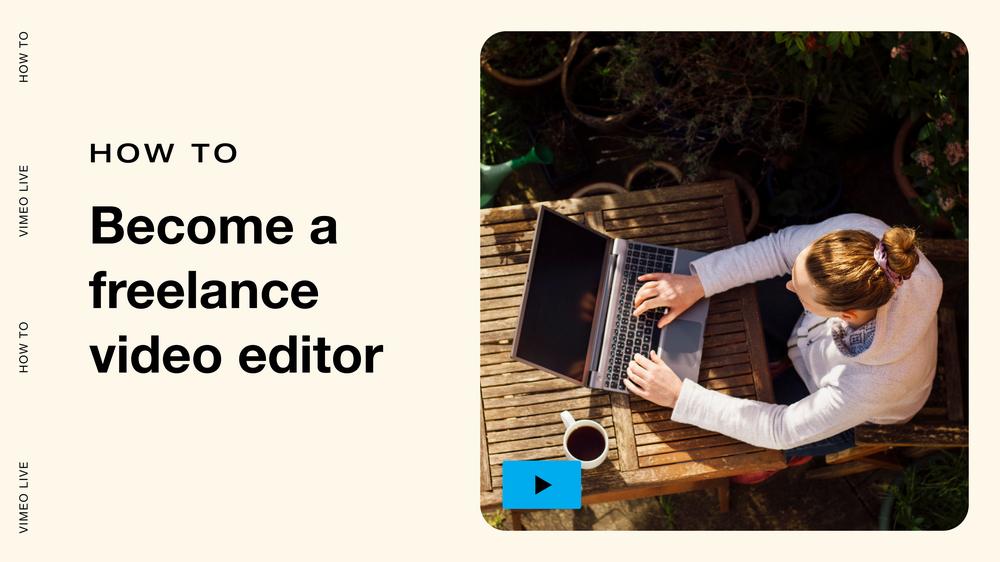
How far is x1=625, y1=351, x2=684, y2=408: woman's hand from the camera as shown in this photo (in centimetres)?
176

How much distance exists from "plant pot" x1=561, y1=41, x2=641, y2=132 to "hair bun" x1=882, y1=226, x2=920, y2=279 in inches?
31.9

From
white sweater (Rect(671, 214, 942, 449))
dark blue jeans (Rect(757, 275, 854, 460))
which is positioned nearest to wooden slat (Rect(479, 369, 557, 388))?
white sweater (Rect(671, 214, 942, 449))

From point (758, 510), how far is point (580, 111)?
1314mm

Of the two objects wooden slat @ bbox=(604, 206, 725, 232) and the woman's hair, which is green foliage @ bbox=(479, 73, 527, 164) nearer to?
wooden slat @ bbox=(604, 206, 725, 232)

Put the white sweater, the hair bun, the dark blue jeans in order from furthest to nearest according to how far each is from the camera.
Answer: the dark blue jeans, the white sweater, the hair bun

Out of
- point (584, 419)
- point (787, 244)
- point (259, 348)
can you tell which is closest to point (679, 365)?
point (584, 419)

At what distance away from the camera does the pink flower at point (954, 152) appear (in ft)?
5.60

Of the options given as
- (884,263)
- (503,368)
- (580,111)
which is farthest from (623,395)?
(580,111)

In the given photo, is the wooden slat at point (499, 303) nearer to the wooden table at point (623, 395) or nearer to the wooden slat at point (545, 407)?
the wooden table at point (623, 395)

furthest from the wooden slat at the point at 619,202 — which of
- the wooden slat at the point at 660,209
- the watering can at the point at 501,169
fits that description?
the watering can at the point at 501,169

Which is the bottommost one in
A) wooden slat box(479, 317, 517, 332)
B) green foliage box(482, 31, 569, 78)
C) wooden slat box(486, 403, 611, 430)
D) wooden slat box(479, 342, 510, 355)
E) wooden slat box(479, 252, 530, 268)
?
wooden slat box(486, 403, 611, 430)

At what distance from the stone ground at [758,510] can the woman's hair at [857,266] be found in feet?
3.21

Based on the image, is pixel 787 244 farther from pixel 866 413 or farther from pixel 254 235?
pixel 254 235

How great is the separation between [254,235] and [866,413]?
4.50ft
